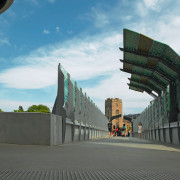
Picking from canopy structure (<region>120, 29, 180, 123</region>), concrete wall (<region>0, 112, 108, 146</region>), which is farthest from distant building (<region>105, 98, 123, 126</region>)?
concrete wall (<region>0, 112, 108, 146</region>)

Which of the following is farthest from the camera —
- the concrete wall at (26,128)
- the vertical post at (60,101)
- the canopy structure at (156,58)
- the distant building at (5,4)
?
the canopy structure at (156,58)

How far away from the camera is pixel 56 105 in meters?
12.5

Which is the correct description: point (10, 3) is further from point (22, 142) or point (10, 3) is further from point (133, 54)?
point (133, 54)

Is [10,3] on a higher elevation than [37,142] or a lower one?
higher

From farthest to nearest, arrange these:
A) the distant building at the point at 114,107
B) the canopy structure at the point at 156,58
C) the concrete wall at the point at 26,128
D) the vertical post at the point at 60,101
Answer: the distant building at the point at 114,107 → the canopy structure at the point at 156,58 → the vertical post at the point at 60,101 → the concrete wall at the point at 26,128

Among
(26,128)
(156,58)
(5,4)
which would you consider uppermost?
(156,58)

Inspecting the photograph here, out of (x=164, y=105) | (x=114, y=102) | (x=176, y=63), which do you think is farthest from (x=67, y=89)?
(x=114, y=102)

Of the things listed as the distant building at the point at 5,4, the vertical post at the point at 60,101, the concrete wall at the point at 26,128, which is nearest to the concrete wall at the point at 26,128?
the concrete wall at the point at 26,128

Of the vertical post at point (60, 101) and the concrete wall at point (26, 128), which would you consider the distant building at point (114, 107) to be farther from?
the concrete wall at point (26, 128)

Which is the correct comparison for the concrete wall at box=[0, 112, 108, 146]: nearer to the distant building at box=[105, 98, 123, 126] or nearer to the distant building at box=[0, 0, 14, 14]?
the distant building at box=[0, 0, 14, 14]

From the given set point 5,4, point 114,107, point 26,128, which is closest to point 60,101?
point 26,128

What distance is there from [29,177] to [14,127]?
6161mm

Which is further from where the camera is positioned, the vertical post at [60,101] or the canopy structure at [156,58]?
the canopy structure at [156,58]

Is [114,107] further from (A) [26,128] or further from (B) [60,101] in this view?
(A) [26,128]
